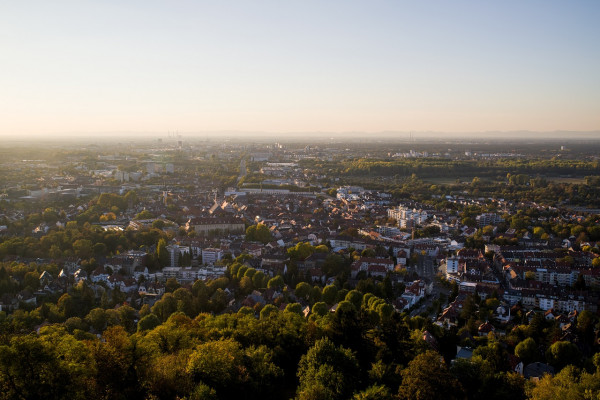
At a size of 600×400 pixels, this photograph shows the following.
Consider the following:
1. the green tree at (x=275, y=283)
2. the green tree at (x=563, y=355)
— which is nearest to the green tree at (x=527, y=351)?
the green tree at (x=563, y=355)

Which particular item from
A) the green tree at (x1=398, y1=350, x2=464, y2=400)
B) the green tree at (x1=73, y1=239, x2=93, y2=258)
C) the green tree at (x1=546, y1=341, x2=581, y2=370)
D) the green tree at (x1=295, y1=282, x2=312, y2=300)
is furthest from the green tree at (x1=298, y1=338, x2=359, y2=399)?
the green tree at (x1=73, y1=239, x2=93, y2=258)

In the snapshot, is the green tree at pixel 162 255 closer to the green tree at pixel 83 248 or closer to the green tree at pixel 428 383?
the green tree at pixel 83 248

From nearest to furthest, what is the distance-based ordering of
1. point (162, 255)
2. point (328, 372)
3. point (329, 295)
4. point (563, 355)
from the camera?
point (328, 372)
point (563, 355)
point (329, 295)
point (162, 255)

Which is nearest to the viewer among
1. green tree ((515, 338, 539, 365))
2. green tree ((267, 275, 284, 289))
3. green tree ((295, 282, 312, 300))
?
green tree ((515, 338, 539, 365))

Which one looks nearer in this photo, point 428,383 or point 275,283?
point 428,383

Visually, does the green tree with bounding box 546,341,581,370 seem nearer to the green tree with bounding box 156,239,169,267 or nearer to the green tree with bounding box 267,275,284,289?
the green tree with bounding box 267,275,284,289

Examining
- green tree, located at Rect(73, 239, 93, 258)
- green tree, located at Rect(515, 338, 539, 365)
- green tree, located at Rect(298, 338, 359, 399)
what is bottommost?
green tree, located at Rect(515, 338, 539, 365)

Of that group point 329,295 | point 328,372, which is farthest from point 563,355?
point 329,295

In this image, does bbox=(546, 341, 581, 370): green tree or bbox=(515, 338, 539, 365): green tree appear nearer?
bbox=(546, 341, 581, 370): green tree

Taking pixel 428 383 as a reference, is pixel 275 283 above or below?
below

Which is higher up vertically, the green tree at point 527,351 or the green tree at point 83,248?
the green tree at point 83,248

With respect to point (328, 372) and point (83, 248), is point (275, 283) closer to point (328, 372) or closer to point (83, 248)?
point (328, 372)

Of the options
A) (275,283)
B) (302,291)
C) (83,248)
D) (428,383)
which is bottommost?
(302,291)

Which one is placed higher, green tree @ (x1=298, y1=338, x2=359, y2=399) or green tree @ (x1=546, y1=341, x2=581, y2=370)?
green tree @ (x1=298, y1=338, x2=359, y2=399)
